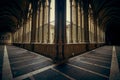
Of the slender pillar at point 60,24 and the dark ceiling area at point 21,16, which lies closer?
the slender pillar at point 60,24

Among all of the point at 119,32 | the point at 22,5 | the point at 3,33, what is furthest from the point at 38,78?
the point at 3,33

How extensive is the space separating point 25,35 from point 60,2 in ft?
47.9

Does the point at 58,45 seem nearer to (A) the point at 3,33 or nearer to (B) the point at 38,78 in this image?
(B) the point at 38,78

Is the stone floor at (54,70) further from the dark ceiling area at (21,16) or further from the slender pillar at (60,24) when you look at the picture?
the dark ceiling area at (21,16)

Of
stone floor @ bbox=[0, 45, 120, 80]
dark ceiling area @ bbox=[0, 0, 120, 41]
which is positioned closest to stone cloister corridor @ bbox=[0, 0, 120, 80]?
stone floor @ bbox=[0, 45, 120, 80]

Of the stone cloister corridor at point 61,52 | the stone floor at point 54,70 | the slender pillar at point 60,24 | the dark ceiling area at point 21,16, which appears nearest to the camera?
the stone floor at point 54,70

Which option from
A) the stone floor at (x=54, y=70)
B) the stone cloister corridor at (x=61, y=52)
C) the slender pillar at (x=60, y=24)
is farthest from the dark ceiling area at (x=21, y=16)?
the stone floor at (x=54, y=70)

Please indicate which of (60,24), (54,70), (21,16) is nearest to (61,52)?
(60,24)

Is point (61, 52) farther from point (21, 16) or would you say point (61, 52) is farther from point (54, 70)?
point (21, 16)

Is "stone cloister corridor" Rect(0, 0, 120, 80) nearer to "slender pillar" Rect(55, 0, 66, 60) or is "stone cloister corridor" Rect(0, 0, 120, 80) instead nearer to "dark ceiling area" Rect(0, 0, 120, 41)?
"slender pillar" Rect(55, 0, 66, 60)

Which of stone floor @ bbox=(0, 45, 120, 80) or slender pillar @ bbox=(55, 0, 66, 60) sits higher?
slender pillar @ bbox=(55, 0, 66, 60)

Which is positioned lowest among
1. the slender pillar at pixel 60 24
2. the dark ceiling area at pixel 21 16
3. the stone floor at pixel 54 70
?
the stone floor at pixel 54 70

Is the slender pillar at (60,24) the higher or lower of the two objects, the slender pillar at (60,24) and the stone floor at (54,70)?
the higher

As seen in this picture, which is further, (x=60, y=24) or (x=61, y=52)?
(x=60, y=24)
